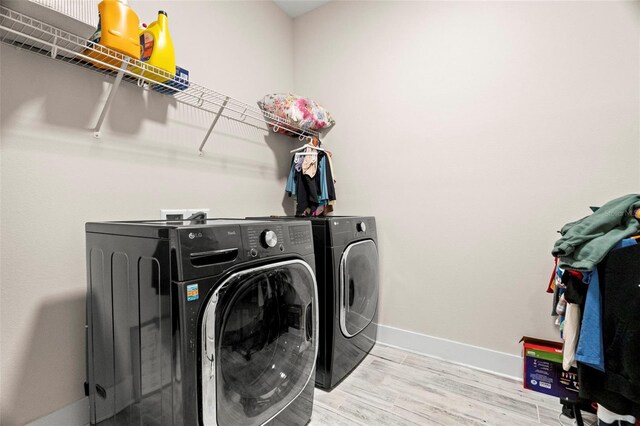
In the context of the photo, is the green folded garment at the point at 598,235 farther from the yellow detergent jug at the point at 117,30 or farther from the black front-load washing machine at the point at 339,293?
the yellow detergent jug at the point at 117,30

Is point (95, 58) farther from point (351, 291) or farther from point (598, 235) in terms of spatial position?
point (598, 235)

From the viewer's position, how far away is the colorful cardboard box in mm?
1499

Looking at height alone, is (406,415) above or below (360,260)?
below

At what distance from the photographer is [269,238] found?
1059 millimetres

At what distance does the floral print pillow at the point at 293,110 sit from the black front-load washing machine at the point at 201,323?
1155mm

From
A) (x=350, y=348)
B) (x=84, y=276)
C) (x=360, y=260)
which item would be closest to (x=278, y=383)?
(x=350, y=348)

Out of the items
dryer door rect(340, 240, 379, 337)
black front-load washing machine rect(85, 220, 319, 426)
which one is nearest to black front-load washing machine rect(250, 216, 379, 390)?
dryer door rect(340, 240, 379, 337)

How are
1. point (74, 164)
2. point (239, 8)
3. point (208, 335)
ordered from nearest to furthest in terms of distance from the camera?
point (208, 335), point (74, 164), point (239, 8)

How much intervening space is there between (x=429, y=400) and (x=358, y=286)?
69 cm

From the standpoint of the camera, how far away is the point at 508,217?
1.76m

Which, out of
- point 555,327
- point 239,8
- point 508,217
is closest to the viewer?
point 555,327

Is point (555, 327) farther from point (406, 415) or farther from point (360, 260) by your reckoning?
point (360, 260)

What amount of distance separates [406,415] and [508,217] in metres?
1.25

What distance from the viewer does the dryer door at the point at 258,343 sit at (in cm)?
88
